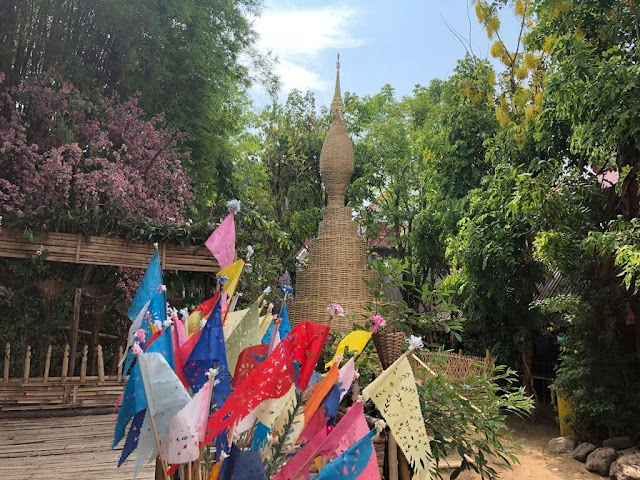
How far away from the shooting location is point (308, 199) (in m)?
12.8

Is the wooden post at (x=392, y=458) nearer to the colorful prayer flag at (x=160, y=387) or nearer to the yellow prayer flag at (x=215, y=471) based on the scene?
the yellow prayer flag at (x=215, y=471)

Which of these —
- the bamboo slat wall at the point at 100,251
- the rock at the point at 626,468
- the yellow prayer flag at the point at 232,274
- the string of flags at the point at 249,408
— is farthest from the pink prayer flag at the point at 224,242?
the rock at the point at 626,468

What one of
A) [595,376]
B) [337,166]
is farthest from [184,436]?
[337,166]

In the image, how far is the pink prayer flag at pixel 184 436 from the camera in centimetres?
94

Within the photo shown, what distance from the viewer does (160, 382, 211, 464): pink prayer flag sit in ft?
3.09

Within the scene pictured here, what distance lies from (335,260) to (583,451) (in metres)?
4.42

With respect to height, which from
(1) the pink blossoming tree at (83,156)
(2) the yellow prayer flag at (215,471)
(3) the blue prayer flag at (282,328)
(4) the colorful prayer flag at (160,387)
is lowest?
(2) the yellow prayer flag at (215,471)

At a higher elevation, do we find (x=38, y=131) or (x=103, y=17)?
(x=103, y=17)

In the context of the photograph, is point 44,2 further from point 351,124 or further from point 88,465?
point 351,124

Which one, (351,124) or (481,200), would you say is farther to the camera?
(351,124)

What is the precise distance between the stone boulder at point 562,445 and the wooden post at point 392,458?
692cm

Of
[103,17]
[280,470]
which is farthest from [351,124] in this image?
[280,470]

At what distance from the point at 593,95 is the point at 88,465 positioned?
5494 millimetres

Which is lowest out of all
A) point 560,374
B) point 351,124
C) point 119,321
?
point 560,374
